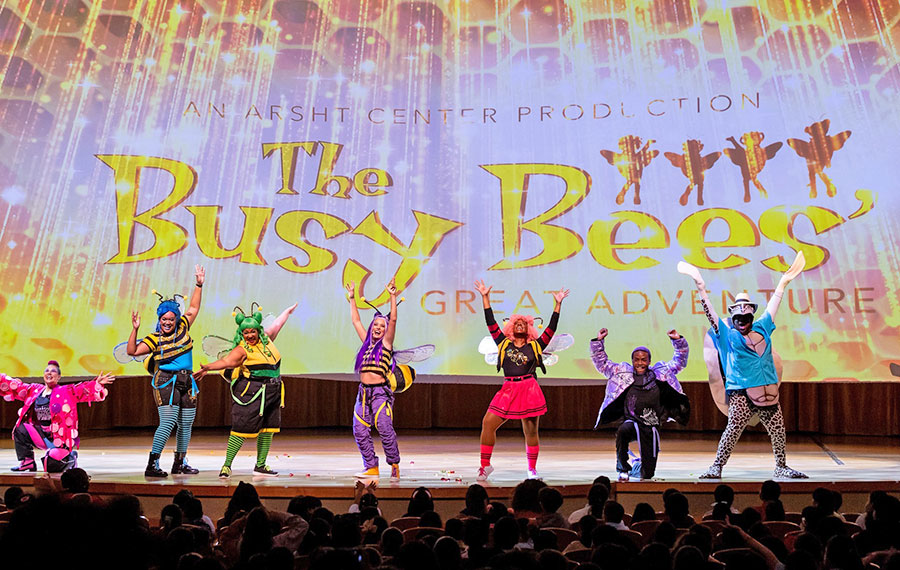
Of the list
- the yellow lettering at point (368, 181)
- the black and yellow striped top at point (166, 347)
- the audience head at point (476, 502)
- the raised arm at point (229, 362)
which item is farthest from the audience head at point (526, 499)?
the yellow lettering at point (368, 181)

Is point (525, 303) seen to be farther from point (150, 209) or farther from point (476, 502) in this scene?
point (476, 502)

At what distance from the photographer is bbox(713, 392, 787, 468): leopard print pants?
675cm

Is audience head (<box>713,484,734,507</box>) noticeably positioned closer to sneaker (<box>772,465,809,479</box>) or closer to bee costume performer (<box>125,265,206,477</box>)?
sneaker (<box>772,465,809,479</box>)

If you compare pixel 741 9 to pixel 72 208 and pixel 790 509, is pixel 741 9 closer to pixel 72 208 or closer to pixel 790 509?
pixel 790 509

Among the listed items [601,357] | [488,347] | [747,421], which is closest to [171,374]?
[488,347]

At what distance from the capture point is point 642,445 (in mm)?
6711

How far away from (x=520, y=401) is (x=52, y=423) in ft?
11.7

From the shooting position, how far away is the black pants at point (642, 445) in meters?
6.68

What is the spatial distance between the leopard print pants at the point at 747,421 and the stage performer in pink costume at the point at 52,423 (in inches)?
183

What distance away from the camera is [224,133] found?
10266mm

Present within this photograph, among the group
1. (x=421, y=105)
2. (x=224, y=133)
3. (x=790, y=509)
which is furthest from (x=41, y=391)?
(x=790, y=509)

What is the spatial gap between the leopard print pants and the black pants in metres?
0.47

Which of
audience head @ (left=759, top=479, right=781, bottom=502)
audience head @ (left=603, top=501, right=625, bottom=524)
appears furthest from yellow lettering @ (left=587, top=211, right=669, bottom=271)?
audience head @ (left=603, top=501, right=625, bottom=524)

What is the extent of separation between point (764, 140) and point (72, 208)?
7.09 metres
